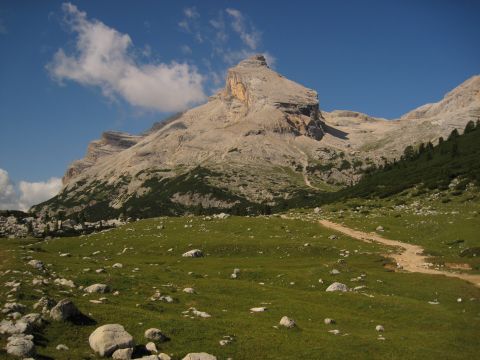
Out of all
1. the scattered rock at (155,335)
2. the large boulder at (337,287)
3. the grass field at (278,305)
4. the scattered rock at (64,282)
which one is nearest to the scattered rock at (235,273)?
the grass field at (278,305)

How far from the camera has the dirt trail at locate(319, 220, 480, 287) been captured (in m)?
47.8

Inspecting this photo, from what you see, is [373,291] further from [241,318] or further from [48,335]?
[48,335]

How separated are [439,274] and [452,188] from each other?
63.5 meters

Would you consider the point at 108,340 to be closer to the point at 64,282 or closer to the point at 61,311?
the point at 61,311

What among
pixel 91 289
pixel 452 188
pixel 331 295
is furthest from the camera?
pixel 452 188

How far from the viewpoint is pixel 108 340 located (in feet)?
65.3

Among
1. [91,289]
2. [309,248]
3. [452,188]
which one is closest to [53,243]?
[309,248]

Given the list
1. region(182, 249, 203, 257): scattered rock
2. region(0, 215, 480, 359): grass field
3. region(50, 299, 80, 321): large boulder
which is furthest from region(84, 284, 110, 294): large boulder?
region(182, 249, 203, 257): scattered rock

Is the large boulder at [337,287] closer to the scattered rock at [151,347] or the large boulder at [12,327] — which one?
the scattered rock at [151,347]

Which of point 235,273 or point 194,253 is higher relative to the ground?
point 194,253

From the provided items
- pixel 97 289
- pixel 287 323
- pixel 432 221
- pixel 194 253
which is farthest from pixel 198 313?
pixel 432 221

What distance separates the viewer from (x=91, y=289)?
103ft

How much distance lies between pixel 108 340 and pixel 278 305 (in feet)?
52.2

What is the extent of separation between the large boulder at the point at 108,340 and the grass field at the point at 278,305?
505 mm
